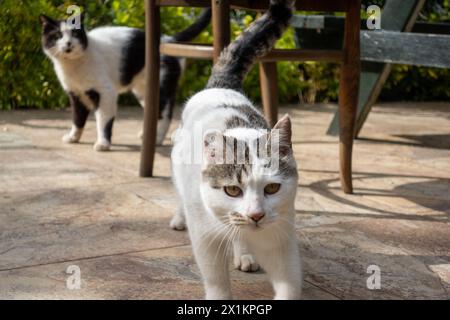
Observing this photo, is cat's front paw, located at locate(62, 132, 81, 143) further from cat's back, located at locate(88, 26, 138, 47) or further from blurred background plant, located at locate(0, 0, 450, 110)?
blurred background plant, located at locate(0, 0, 450, 110)

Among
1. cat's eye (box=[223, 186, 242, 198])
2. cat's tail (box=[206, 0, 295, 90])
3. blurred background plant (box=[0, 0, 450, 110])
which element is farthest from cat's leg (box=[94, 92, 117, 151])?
cat's eye (box=[223, 186, 242, 198])

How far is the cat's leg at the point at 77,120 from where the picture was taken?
14.6ft

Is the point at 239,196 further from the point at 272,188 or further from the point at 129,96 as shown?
the point at 129,96

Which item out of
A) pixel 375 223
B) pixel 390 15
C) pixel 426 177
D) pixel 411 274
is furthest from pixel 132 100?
pixel 411 274

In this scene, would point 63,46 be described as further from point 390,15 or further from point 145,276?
point 145,276

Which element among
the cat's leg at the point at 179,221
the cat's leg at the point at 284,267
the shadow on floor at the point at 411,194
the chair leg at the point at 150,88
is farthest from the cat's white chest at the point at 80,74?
the cat's leg at the point at 284,267

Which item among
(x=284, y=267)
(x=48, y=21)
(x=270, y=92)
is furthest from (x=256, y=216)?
(x=48, y=21)

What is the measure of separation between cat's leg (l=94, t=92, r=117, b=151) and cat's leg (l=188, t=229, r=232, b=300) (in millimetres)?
2547

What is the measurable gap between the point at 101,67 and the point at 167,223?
7.13 feet

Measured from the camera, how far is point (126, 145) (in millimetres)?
4441

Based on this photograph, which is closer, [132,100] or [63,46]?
[63,46]

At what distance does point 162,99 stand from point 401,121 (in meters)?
2.25

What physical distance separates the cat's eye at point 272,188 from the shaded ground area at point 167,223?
40 centimetres

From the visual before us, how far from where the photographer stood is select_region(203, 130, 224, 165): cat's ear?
5.59ft
